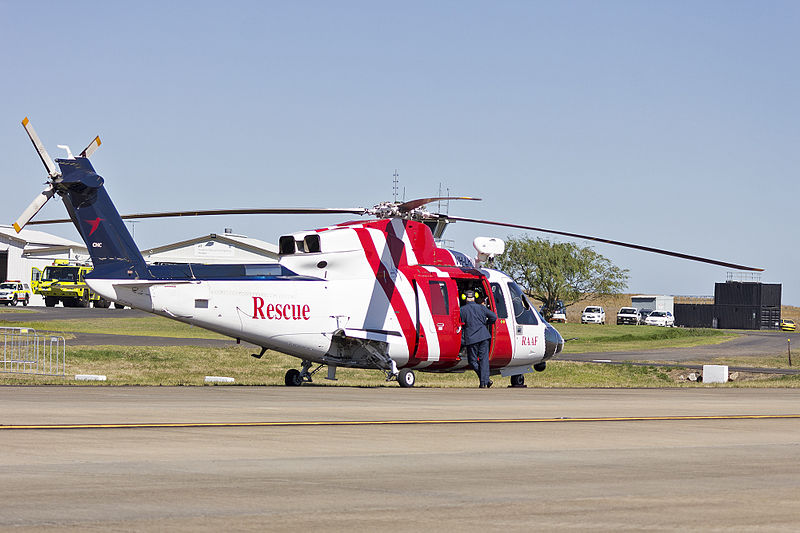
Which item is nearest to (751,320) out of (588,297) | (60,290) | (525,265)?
(588,297)

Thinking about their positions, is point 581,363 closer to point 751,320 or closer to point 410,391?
point 410,391

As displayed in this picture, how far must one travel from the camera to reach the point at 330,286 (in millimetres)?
21594

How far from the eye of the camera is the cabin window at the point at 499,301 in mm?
24484

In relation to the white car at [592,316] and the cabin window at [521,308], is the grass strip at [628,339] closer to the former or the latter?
the white car at [592,316]

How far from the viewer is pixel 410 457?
9406mm

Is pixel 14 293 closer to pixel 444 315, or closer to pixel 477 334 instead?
pixel 444 315

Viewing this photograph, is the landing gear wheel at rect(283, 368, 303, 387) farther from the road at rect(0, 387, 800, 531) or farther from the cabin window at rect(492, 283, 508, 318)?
the road at rect(0, 387, 800, 531)

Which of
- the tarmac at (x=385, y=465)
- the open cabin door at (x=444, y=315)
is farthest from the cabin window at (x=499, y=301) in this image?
the tarmac at (x=385, y=465)

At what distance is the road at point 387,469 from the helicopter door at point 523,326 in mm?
9487

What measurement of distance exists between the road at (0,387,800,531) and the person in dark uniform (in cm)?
721

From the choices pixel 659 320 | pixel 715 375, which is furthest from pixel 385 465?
pixel 659 320

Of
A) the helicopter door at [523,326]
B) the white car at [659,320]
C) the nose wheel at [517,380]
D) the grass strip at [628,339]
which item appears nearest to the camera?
the helicopter door at [523,326]

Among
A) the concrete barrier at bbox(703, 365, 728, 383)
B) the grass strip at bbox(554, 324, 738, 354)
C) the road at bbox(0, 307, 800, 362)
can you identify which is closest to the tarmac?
the concrete barrier at bbox(703, 365, 728, 383)

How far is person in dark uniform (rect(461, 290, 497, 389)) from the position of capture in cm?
2270
